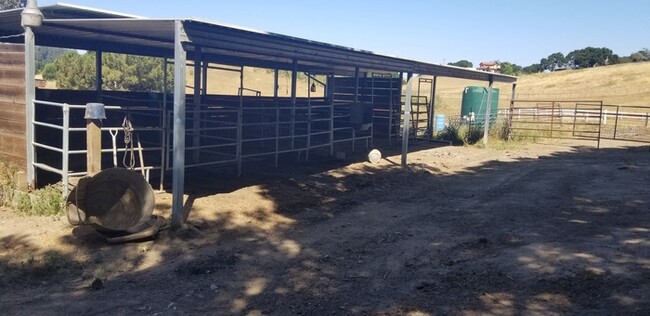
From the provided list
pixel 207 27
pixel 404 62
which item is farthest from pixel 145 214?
pixel 404 62

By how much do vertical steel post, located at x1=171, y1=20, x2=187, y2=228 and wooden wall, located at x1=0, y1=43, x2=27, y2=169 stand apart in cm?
349

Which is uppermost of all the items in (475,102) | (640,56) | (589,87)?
(640,56)

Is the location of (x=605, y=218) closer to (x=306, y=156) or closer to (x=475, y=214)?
(x=475, y=214)

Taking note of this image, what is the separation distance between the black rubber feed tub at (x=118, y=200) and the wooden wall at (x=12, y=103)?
2.86m

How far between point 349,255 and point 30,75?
6235 mm

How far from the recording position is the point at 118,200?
7.47 metres

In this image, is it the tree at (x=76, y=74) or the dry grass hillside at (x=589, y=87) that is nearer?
the tree at (x=76, y=74)

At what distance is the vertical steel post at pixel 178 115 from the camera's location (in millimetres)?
7309

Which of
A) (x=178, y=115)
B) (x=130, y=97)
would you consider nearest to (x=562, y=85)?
(x=130, y=97)

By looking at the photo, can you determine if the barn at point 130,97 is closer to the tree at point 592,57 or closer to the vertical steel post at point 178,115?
the vertical steel post at point 178,115

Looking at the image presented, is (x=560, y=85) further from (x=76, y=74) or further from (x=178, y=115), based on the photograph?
(x=178, y=115)

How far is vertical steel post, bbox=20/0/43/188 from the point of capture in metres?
8.78

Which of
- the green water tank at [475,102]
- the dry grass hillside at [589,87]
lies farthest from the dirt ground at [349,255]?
the dry grass hillside at [589,87]

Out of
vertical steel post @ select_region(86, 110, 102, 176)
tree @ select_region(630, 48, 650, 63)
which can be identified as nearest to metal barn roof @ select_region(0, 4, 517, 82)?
vertical steel post @ select_region(86, 110, 102, 176)
